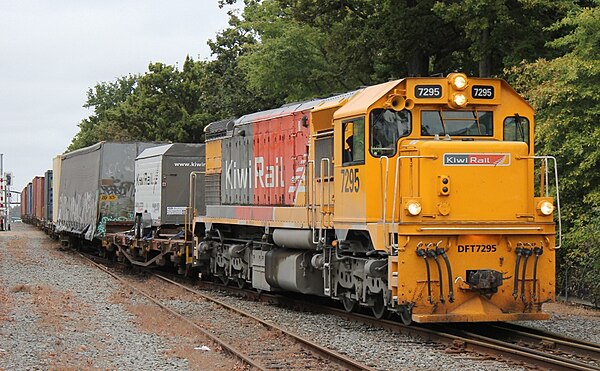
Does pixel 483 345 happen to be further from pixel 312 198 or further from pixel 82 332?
pixel 82 332

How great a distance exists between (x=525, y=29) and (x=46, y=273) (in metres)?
14.1

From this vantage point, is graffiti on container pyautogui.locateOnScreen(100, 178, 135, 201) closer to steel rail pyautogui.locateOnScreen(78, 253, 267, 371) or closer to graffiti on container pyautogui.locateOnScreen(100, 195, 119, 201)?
graffiti on container pyautogui.locateOnScreen(100, 195, 119, 201)

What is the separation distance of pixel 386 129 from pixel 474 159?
4.12ft

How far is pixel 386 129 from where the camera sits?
12180mm

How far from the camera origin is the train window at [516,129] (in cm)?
1256

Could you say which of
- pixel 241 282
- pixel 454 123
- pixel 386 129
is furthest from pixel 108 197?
pixel 454 123

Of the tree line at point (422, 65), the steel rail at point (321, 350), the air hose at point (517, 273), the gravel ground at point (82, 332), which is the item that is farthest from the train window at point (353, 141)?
the tree line at point (422, 65)

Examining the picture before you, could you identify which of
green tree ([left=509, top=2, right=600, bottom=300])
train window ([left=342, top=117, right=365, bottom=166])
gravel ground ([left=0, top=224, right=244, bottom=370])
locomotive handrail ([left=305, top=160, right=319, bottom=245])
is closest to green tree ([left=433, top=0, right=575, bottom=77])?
green tree ([left=509, top=2, right=600, bottom=300])

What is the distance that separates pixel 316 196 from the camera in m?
14.1

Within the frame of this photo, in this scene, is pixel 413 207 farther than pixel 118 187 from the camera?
No

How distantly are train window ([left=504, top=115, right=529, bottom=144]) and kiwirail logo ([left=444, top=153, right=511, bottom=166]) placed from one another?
0.84 m

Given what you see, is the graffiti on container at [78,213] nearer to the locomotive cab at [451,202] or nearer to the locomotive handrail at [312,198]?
the locomotive handrail at [312,198]

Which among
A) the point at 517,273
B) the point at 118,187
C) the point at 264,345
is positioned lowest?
the point at 264,345

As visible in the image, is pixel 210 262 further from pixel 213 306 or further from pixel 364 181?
pixel 364 181
